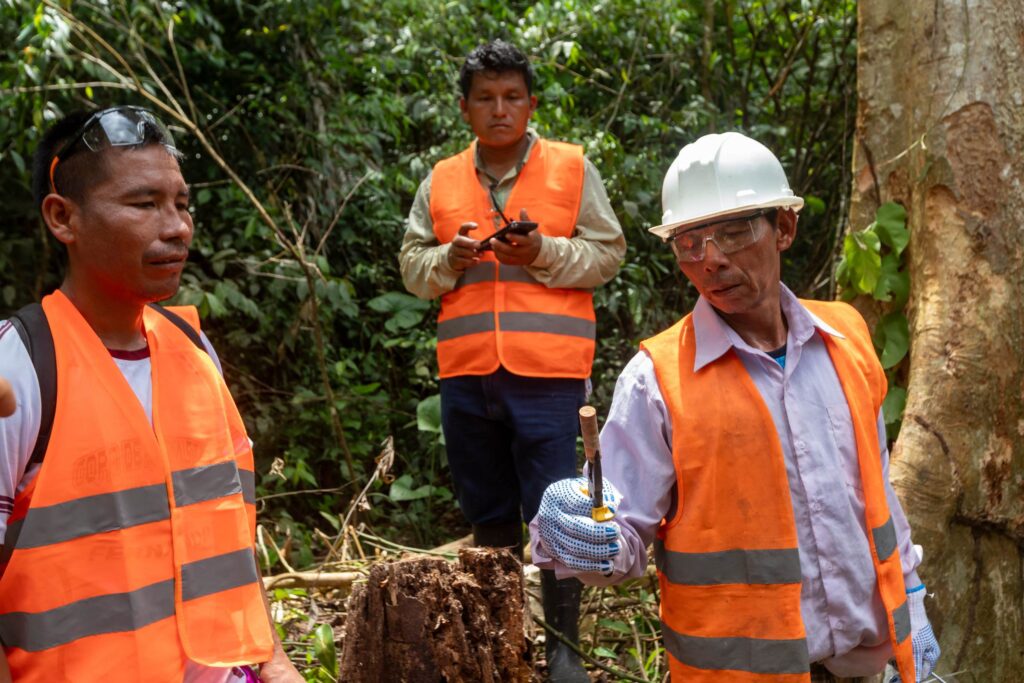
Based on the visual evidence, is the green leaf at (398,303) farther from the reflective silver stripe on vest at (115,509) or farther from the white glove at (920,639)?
the white glove at (920,639)

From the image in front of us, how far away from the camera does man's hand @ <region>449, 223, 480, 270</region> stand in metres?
3.50

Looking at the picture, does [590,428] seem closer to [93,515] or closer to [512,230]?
[93,515]

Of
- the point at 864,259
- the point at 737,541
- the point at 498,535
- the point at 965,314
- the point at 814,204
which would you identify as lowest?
the point at 498,535

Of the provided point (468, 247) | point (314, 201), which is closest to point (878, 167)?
point (468, 247)

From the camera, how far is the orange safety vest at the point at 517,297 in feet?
11.7

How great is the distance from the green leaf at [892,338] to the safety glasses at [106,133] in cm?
263

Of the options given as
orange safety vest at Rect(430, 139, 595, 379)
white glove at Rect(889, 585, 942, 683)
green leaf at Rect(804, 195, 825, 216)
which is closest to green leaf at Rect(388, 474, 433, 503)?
orange safety vest at Rect(430, 139, 595, 379)

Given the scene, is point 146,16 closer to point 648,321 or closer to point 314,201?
point 314,201

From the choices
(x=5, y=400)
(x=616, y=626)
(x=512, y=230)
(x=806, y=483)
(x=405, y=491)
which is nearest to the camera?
(x=5, y=400)

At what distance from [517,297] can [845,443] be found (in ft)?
5.19

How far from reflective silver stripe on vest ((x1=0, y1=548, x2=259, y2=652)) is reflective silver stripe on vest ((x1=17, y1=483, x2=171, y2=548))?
120mm

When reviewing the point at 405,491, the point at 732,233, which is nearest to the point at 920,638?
the point at 732,233

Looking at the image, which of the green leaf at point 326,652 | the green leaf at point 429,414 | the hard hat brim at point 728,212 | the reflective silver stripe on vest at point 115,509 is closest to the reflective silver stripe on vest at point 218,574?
the reflective silver stripe on vest at point 115,509

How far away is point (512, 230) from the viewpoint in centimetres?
347
